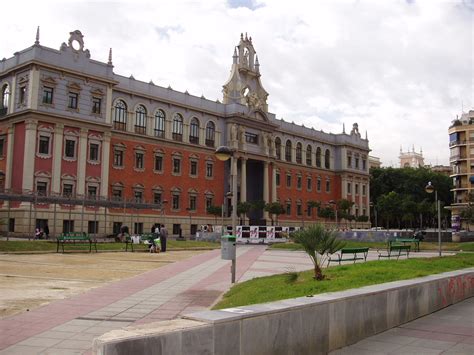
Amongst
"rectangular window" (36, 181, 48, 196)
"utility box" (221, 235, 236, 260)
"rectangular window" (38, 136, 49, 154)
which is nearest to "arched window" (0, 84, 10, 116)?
"rectangular window" (38, 136, 49, 154)

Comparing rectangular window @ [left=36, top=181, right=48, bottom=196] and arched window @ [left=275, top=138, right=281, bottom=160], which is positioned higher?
arched window @ [left=275, top=138, right=281, bottom=160]

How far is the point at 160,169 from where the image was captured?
165 feet

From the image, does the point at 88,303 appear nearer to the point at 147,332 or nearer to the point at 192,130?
the point at 147,332

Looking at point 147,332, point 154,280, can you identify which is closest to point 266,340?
point 147,332

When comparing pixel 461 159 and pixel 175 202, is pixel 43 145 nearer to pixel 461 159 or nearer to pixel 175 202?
pixel 175 202

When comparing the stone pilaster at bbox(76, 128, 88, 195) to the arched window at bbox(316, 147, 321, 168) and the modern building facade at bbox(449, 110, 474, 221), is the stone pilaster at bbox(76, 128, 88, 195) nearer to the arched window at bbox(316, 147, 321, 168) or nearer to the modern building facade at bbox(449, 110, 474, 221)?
the arched window at bbox(316, 147, 321, 168)

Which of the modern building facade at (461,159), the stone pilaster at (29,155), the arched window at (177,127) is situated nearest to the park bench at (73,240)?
the stone pilaster at (29,155)

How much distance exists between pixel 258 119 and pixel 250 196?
953cm

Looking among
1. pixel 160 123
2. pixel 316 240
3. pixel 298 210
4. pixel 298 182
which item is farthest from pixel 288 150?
pixel 316 240

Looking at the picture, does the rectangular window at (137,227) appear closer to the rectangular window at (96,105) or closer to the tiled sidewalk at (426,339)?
the rectangular window at (96,105)

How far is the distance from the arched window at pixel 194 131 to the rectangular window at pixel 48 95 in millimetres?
16379

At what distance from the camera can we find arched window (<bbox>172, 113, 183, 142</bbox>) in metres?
51.7

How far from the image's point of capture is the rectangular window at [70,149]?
4138cm

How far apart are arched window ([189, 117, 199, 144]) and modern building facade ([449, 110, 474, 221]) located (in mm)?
47443
